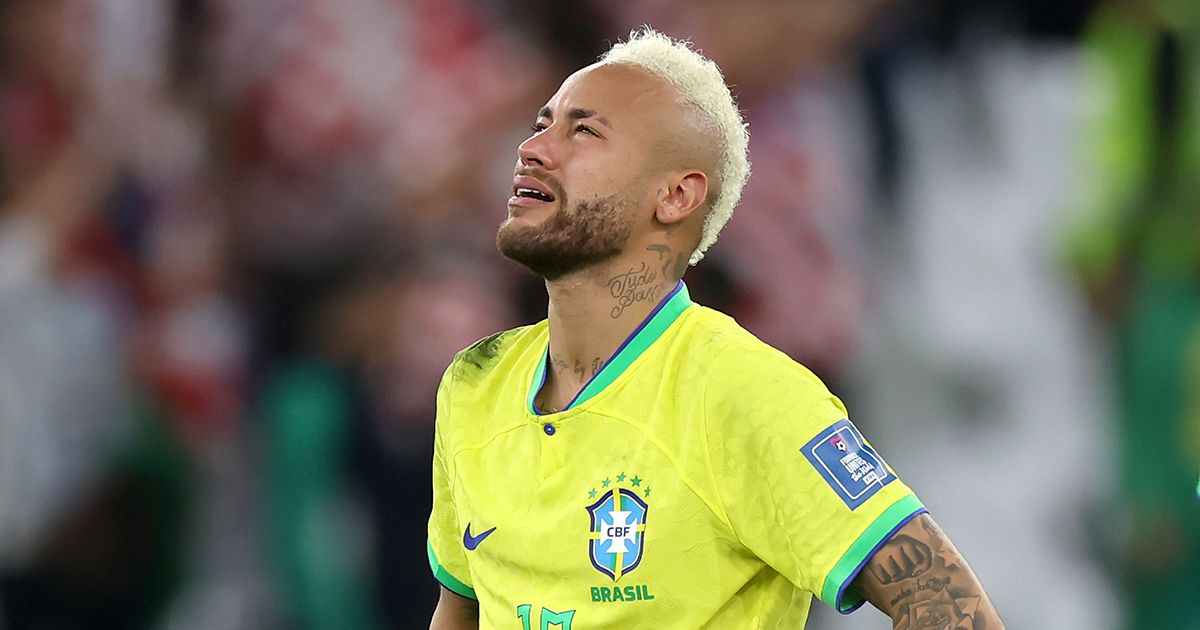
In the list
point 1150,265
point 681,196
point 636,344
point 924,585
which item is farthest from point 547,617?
point 1150,265

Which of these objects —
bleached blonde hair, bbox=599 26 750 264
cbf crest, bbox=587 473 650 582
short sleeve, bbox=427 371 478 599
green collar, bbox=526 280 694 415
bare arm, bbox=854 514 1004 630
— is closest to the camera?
bare arm, bbox=854 514 1004 630

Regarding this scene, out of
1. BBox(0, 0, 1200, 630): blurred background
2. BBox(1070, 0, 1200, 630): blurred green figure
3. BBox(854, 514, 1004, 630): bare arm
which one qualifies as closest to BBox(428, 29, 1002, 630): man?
BBox(854, 514, 1004, 630): bare arm

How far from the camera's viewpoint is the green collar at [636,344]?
2246 mm

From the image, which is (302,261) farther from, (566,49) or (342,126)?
(566,49)

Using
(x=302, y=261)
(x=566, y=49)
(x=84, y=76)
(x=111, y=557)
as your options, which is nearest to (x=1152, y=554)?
(x=566, y=49)

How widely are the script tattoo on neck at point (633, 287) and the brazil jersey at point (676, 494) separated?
0.02 metres

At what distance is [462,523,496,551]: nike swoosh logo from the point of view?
2.27 metres

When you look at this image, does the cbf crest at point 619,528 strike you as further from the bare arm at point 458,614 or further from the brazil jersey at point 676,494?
the bare arm at point 458,614

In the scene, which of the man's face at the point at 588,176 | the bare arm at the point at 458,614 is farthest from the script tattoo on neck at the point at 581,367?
the bare arm at the point at 458,614

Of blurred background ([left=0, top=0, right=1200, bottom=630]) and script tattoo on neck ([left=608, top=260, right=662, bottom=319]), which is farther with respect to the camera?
blurred background ([left=0, top=0, right=1200, bottom=630])

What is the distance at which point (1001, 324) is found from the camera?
4.68m

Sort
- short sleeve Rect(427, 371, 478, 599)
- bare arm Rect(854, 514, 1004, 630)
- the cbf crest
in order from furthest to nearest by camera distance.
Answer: short sleeve Rect(427, 371, 478, 599) < the cbf crest < bare arm Rect(854, 514, 1004, 630)

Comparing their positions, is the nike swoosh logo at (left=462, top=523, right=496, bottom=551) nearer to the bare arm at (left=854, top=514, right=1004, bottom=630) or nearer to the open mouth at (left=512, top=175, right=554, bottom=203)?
the open mouth at (left=512, top=175, right=554, bottom=203)

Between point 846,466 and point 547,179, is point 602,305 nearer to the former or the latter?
point 547,179
